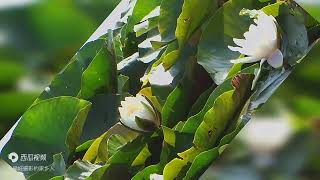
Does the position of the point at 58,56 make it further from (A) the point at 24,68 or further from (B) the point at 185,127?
(B) the point at 185,127

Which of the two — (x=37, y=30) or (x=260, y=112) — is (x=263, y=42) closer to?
(x=260, y=112)

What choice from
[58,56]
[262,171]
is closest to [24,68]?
[58,56]

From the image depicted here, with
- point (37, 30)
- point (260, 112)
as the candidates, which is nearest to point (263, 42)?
point (260, 112)

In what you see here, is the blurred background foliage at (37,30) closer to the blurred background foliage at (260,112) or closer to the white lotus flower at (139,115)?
the blurred background foliage at (260,112)

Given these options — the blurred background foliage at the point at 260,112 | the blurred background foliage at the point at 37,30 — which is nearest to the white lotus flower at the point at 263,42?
the blurred background foliage at the point at 260,112

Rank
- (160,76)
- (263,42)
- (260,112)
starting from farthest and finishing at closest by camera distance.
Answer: (160,76), (263,42), (260,112)

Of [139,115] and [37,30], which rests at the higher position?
[37,30]
